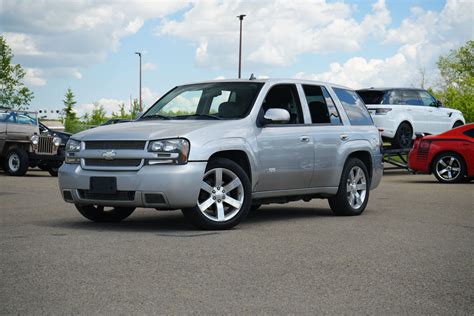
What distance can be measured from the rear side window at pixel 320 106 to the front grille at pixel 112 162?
2817 millimetres

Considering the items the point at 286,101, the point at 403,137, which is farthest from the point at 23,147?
the point at 286,101

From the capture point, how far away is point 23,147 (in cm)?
2480

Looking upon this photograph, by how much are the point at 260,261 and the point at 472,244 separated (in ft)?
8.65

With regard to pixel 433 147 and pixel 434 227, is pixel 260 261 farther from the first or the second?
pixel 433 147

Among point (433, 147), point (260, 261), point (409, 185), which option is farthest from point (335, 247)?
point (433, 147)

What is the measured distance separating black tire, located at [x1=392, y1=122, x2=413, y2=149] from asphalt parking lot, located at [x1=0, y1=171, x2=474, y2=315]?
1077 centimetres

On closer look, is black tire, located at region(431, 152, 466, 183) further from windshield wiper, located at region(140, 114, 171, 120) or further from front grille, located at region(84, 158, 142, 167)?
front grille, located at region(84, 158, 142, 167)

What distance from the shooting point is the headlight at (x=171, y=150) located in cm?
945

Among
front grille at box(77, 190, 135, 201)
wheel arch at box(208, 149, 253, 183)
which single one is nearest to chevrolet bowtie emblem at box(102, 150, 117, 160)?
front grille at box(77, 190, 135, 201)

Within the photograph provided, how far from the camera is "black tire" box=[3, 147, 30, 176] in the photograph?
79.2 ft

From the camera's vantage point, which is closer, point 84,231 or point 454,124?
point 84,231

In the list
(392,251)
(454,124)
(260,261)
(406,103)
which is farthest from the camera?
(454,124)

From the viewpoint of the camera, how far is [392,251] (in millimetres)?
8320

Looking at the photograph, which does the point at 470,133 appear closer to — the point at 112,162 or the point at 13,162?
the point at 13,162
